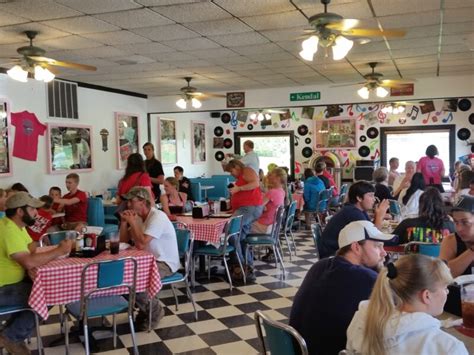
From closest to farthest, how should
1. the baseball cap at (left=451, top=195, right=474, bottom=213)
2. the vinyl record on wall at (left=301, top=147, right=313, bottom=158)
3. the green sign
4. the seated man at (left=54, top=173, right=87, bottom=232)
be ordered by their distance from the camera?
the baseball cap at (left=451, top=195, right=474, bottom=213) < the seated man at (left=54, top=173, right=87, bottom=232) < the green sign < the vinyl record on wall at (left=301, top=147, right=313, bottom=158)

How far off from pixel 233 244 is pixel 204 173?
7797 millimetres

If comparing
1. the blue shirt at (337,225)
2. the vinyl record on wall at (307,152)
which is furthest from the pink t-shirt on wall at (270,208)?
the vinyl record on wall at (307,152)

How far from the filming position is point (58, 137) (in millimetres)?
8258

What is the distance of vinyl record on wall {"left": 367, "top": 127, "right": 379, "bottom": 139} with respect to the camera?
41.8ft

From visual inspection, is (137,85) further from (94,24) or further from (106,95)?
(94,24)

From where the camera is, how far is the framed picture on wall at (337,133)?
12930mm

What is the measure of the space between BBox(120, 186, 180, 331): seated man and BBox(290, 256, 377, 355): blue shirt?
2273 millimetres

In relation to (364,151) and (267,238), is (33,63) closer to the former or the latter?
(267,238)

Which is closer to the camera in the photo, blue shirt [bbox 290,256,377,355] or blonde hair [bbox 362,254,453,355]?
blonde hair [bbox 362,254,453,355]

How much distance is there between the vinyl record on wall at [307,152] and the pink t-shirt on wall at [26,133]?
7541 mm

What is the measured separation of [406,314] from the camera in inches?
62.3

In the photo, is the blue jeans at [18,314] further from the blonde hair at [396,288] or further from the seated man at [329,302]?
the blonde hair at [396,288]

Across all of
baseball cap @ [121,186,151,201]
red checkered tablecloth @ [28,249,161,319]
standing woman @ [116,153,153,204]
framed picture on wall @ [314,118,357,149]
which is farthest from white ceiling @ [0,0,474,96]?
framed picture on wall @ [314,118,357,149]

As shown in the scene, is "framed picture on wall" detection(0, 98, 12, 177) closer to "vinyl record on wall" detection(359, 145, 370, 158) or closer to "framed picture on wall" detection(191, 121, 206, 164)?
"framed picture on wall" detection(191, 121, 206, 164)
